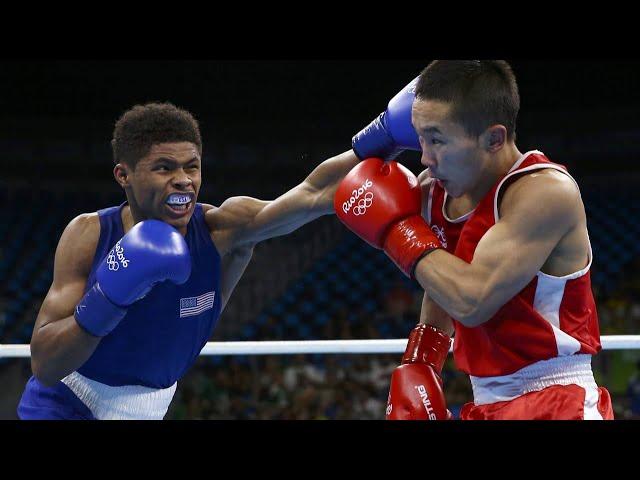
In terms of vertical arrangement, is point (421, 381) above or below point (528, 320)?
below

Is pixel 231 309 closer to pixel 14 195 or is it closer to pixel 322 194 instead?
pixel 14 195

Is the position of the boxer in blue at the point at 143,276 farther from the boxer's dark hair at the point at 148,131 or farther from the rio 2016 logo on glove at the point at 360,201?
the rio 2016 logo on glove at the point at 360,201

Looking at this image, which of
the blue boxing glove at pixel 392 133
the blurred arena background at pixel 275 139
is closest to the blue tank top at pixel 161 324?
the blue boxing glove at pixel 392 133

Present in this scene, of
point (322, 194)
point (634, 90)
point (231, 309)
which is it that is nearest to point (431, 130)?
point (322, 194)

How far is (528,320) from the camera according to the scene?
1.88m

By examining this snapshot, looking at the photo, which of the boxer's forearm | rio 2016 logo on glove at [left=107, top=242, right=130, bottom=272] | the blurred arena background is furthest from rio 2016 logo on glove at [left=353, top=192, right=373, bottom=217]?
the blurred arena background

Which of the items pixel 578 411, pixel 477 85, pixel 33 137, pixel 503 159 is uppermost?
pixel 477 85

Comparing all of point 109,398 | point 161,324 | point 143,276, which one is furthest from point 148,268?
point 109,398

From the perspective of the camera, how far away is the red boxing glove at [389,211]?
1.94 meters

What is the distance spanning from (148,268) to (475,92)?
0.99 meters

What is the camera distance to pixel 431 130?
6.29ft

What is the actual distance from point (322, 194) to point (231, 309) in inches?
Result: 199

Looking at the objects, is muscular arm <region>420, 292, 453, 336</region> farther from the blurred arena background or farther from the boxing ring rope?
the blurred arena background

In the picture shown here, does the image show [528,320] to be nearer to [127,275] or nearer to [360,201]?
[360,201]
